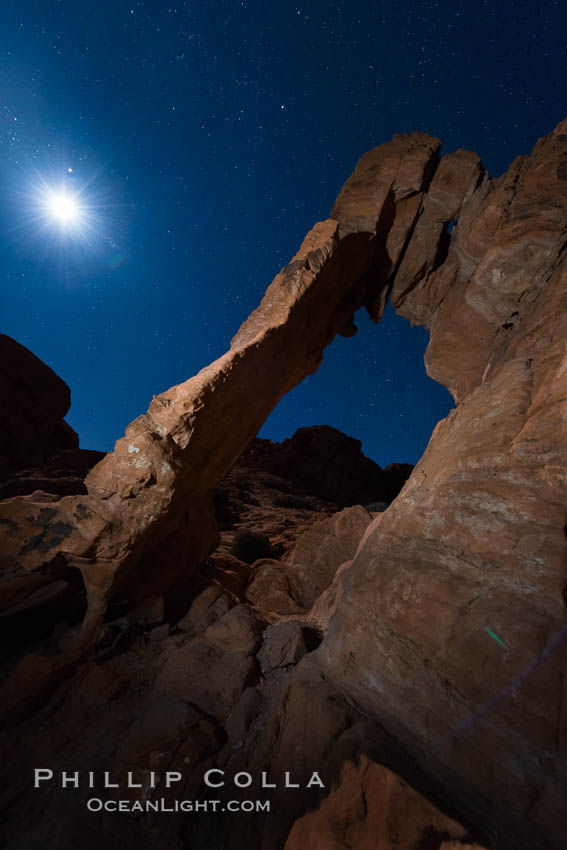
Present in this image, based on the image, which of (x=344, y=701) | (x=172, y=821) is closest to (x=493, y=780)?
(x=344, y=701)

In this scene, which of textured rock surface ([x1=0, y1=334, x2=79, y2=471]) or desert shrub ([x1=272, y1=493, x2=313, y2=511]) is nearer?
textured rock surface ([x1=0, y1=334, x2=79, y2=471])

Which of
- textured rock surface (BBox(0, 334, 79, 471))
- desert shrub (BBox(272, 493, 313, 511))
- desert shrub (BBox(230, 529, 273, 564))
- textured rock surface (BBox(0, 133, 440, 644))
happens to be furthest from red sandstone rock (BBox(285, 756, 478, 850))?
textured rock surface (BBox(0, 334, 79, 471))

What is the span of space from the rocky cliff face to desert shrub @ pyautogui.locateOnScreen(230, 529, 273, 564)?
3.16m

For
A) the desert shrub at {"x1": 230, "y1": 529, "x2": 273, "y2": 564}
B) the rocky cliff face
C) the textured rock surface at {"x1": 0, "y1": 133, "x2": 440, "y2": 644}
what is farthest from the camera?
the desert shrub at {"x1": 230, "y1": 529, "x2": 273, "y2": 564}

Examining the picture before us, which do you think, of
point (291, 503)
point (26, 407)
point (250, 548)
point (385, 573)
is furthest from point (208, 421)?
point (26, 407)

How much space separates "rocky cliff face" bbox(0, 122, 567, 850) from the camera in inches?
88.4

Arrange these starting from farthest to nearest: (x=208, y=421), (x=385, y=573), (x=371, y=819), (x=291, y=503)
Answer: (x=291, y=503)
(x=208, y=421)
(x=385, y=573)
(x=371, y=819)

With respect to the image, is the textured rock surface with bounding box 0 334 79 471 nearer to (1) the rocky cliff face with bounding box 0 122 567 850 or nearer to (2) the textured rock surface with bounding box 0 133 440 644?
(2) the textured rock surface with bounding box 0 133 440 644

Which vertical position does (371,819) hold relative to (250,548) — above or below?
below

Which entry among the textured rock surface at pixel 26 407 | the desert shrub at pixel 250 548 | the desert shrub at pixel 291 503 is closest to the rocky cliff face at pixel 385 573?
the desert shrub at pixel 250 548

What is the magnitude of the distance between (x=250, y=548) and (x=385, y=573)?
7811 mm

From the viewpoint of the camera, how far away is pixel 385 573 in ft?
11.4

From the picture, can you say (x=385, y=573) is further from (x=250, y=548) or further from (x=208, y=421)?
(x=250, y=548)

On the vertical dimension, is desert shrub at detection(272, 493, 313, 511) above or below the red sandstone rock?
above
